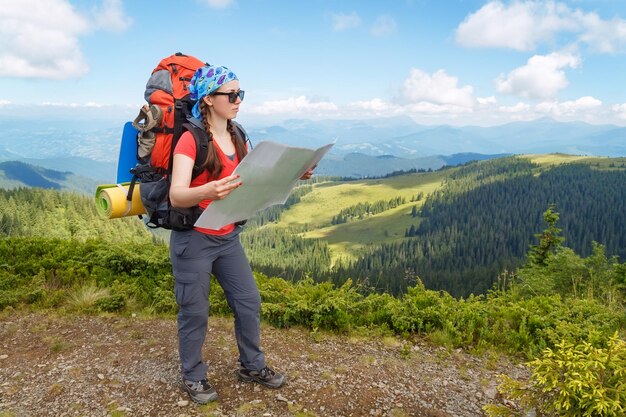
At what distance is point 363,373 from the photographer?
571cm

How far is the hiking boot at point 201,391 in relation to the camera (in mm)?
4789

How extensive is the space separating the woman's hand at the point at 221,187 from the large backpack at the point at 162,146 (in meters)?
0.40

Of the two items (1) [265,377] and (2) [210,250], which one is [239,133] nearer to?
(2) [210,250]

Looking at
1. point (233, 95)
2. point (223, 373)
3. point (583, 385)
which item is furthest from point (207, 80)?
point (583, 385)

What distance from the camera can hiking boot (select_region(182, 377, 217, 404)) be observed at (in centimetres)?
479

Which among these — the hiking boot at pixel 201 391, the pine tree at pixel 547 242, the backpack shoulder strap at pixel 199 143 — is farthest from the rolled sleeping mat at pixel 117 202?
the pine tree at pixel 547 242

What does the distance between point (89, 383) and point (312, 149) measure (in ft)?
14.0

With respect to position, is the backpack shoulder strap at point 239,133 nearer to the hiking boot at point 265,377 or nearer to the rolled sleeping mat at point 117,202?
the rolled sleeping mat at point 117,202

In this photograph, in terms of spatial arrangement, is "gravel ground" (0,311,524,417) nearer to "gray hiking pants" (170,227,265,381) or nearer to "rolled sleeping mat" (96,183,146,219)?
"gray hiking pants" (170,227,265,381)

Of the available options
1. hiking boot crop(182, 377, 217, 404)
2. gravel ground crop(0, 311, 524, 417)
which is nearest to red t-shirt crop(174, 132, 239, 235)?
hiking boot crop(182, 377, 217, 404)

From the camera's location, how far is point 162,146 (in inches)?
165

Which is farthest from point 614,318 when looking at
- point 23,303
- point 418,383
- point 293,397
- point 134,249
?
point 23,303

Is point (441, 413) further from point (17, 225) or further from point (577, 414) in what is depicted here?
point (17, 225)

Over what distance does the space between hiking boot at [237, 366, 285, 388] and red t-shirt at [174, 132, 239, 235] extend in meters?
1.96
